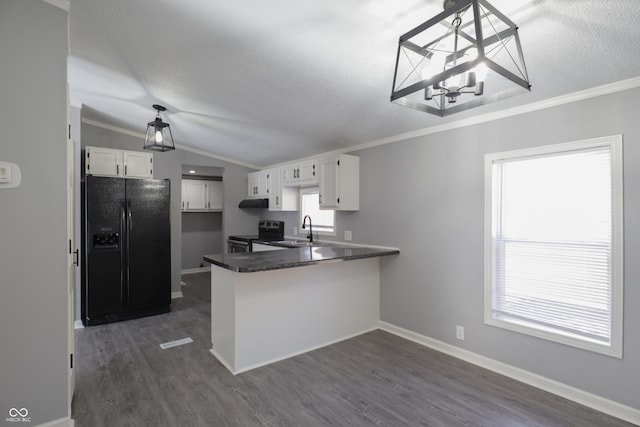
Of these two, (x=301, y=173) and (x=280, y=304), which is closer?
(x=280, y=304)

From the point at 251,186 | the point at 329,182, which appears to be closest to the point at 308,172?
the point at 329,182

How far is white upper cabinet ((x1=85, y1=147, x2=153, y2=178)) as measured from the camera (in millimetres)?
4238

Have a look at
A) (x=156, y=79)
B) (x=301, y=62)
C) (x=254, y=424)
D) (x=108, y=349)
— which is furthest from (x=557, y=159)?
(x=108, y=349)

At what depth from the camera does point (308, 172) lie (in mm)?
4715

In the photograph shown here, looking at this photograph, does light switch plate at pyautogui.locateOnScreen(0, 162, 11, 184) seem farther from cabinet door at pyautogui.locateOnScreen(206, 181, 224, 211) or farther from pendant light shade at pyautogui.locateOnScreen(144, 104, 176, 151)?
cabinet door at pyautogui.locateOnScreen(206, 181, 224, 211)

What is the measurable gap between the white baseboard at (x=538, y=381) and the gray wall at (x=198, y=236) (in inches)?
198

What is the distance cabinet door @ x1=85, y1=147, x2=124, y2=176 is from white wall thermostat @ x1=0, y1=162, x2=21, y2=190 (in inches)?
104

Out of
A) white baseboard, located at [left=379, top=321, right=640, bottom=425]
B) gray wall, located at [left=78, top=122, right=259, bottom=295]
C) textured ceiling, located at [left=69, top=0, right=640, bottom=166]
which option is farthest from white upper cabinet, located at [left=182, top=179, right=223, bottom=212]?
white baseboard, located at [left=379, top=321, right=640, bottom=425]

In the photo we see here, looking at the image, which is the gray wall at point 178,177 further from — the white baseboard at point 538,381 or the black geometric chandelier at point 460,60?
the black geometric chandelier at point 460,60

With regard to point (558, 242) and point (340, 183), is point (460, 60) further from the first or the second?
point (340, 183)

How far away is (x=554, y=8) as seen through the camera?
5.35 ft

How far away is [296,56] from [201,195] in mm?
5544
